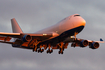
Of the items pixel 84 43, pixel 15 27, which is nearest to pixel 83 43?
pixel 84 43

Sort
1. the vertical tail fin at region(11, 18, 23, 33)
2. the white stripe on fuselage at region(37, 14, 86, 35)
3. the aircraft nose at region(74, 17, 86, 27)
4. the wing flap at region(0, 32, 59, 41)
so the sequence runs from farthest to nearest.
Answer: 1. the vertical tail fin at region(11, 18, 23, 33)
2. the wing flap at region(0, 32, 59, 41)
3. the white stripe on fuselage at region(37, 14, 86, 35)
4. the aircraft nose at region(74, 17, 86, 27)

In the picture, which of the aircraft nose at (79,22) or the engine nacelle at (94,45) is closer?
the aircraft nose at (79,22)

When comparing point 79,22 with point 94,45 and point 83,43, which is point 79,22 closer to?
point 83,43

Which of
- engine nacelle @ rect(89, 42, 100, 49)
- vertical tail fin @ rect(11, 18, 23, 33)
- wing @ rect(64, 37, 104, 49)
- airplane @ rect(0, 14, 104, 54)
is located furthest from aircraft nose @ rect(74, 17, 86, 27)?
vertical tail fin @ rect(11, 18, 23, 33)

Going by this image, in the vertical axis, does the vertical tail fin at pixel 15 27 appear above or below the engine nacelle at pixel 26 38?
above

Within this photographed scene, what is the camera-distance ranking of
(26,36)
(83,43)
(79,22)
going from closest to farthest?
(79,22)
(26,36)
(83,43)

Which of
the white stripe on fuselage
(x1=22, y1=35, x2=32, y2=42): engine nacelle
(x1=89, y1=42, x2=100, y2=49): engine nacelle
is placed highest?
the white stripe on fuselage

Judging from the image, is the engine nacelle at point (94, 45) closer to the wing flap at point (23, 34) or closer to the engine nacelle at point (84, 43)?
the engine nacelle at point (84, 43)

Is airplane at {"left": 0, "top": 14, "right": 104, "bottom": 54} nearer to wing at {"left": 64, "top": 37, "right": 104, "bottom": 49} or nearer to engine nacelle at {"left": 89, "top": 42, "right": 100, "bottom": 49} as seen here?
wing at {"left": 64, "top": 37, "right": 104, "bottom": 49}

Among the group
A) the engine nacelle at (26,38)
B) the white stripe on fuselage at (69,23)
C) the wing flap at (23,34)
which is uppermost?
the white stripe on fuselage at (69,23)

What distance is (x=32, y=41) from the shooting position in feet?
166

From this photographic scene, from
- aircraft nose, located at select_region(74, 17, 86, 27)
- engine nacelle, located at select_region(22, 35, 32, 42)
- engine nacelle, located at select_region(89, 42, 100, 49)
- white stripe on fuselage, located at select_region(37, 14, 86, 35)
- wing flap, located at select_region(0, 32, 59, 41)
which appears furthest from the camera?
engine nacelle, located at select_region(89, 42, 100, 49)

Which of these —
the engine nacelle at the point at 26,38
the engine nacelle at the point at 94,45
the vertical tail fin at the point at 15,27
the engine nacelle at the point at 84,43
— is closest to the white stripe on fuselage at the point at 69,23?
the engine nacelle at the point at 26,38

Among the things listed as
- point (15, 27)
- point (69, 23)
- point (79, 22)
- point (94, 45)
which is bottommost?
point (94, 45)
